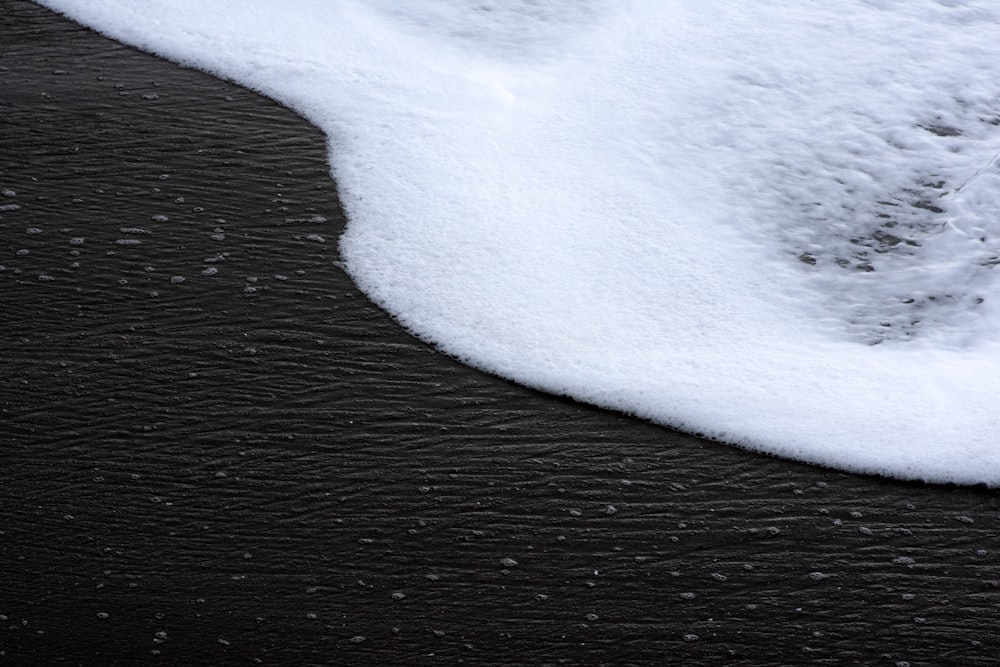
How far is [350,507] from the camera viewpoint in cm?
196

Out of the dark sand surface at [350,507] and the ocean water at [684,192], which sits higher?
the ocean water at [684,192]

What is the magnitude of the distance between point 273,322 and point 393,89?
111cm

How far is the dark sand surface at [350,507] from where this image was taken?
5.70ft

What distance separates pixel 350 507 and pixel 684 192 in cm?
137

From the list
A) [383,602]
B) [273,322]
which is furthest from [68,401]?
[383,602]

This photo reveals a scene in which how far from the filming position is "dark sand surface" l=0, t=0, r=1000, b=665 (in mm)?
1736

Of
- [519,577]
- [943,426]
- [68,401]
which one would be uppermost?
[943,426]

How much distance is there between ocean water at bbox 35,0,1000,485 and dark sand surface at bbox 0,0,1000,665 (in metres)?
0.14

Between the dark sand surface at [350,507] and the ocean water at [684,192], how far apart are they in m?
0.14

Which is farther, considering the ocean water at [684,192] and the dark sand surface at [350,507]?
the ocean water at [684,192]

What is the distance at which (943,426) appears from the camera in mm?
2170

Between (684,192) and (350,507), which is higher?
(684,192)

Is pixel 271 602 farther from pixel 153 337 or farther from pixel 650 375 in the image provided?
pixel 650 375

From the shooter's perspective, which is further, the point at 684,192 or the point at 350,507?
the point at 684,192
